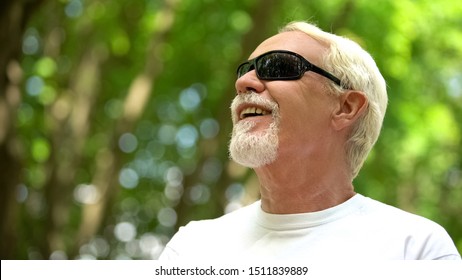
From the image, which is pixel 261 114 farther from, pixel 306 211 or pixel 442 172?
pixel 442 172

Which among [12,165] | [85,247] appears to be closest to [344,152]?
[12,165]

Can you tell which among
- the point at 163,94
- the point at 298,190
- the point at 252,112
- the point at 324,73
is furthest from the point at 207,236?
the point at 163,94

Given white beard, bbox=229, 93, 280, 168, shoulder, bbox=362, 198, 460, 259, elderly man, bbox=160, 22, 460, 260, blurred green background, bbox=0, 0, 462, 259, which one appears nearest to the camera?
shoulder, bbox=362, 198, 460, 259

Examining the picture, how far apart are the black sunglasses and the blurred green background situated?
4.73m

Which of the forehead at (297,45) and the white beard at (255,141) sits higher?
the forehead at (297,45)

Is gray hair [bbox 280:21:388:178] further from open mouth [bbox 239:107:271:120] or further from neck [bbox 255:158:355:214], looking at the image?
open mouth [bbox 239:107:271:120]

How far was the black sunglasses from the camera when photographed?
2838 millimetres

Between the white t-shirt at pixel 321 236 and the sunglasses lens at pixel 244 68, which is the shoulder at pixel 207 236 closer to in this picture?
the white t-shirt at pixel 321 236

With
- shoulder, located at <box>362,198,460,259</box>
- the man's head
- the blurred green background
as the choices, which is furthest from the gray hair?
the blurred green background

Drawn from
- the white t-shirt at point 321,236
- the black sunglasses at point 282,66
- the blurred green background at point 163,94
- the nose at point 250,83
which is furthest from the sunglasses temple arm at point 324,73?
the blurred green background at point 163,94

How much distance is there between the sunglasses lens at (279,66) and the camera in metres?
2.84

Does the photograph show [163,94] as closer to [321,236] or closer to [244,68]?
[244,68]

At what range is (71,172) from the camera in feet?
39.0

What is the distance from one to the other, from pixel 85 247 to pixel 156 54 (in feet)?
10.4
